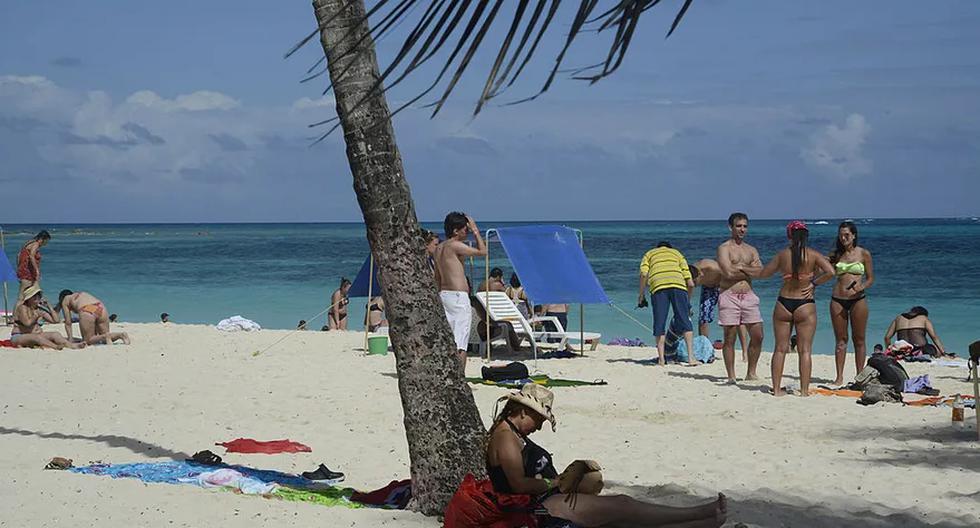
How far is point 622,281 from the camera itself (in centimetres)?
3412

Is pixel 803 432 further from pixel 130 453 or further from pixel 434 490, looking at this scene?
pixel 130 453

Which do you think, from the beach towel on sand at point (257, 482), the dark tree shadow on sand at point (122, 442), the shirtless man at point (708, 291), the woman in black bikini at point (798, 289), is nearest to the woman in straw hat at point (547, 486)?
the beach towel on sand at point (257, 482)

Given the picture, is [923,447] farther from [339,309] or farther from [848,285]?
[339,309]

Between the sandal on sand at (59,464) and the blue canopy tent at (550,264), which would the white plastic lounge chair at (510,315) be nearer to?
the blue canopy tent at (550,264)

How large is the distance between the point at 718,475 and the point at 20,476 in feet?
12.5

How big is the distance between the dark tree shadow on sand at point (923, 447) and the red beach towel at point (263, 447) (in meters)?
3.53

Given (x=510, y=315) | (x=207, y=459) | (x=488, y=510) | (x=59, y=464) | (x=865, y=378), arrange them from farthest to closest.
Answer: (x=510, y=315)
(x=865, y=378)
(x=207, y=459)
(x=59, y=464)
(x=488, y=510)

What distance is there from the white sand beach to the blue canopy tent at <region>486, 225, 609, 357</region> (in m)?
0.79

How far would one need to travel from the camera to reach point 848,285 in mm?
9758

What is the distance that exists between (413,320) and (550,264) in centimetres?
804

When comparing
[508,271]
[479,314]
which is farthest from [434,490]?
[508,271]

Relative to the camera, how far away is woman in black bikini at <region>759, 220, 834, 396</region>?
29.7 feet

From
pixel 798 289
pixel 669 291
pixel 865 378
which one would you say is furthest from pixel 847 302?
pixel 669 291

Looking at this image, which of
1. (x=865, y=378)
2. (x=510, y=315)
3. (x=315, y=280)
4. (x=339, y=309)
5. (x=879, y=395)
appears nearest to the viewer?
(x=879, y=395)
